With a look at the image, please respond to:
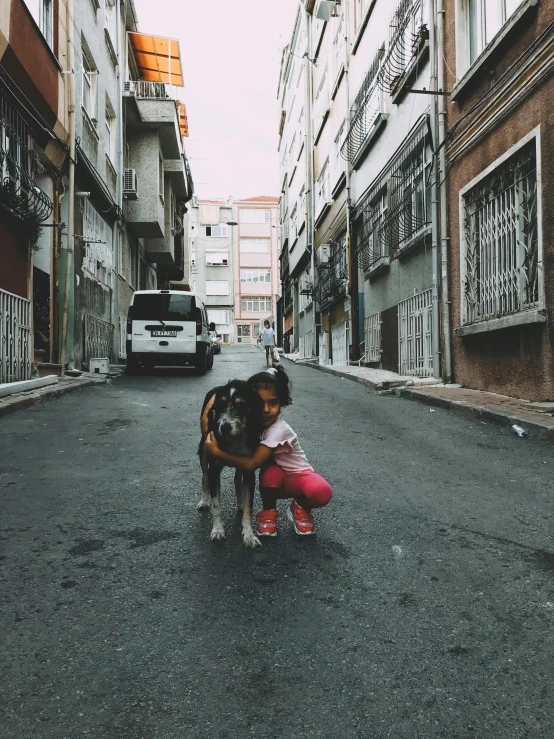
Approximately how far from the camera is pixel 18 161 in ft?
35.2

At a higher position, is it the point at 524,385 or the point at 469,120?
the point at 469,120

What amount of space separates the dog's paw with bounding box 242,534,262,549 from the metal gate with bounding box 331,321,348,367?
58.8 feet

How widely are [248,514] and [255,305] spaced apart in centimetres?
7079

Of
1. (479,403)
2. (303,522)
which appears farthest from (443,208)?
(303,522)

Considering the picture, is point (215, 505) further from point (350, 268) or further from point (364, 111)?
point (350, 268)

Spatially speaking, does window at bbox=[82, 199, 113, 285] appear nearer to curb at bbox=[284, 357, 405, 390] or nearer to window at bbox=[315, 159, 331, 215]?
curb at bbox=[284, 357, 405, 390]

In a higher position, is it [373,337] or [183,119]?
[183,119]

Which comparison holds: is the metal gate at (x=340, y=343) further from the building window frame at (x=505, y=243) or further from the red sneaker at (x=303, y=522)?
the red sneaker at (x=303, y=522)

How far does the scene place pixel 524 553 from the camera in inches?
122

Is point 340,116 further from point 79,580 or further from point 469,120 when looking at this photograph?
point 79,580

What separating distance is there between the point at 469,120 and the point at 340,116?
43.6 feet

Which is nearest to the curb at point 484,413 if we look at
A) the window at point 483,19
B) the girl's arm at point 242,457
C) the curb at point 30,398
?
the girl's arm at point 242,457

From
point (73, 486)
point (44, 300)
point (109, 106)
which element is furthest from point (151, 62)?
point (73, 486)

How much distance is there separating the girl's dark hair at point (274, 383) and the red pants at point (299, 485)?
38cm
